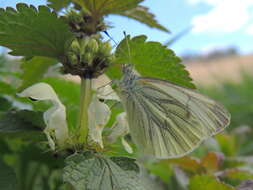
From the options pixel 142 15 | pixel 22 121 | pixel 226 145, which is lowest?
pixel 226 145

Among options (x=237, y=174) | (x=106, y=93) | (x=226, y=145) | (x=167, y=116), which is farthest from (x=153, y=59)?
(x=226, y=145)

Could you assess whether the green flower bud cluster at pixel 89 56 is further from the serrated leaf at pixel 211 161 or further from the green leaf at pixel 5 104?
the serrated leaf at pixel 211 161

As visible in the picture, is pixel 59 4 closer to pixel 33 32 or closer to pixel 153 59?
pixel 33 32

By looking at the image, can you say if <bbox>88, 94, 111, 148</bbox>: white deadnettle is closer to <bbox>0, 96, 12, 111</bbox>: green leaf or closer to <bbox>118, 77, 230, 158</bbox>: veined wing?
<bbox>118, 77, 230, 158</bbox>: veined wing

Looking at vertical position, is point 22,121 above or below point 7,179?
above

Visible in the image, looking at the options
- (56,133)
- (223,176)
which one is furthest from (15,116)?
(223,176)

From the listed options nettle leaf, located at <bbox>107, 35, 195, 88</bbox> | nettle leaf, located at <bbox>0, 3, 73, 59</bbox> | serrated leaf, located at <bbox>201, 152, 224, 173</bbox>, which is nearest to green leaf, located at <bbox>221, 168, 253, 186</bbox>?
serrated leaf, located at <bbox>201, 152, 224, 173</bbox>
